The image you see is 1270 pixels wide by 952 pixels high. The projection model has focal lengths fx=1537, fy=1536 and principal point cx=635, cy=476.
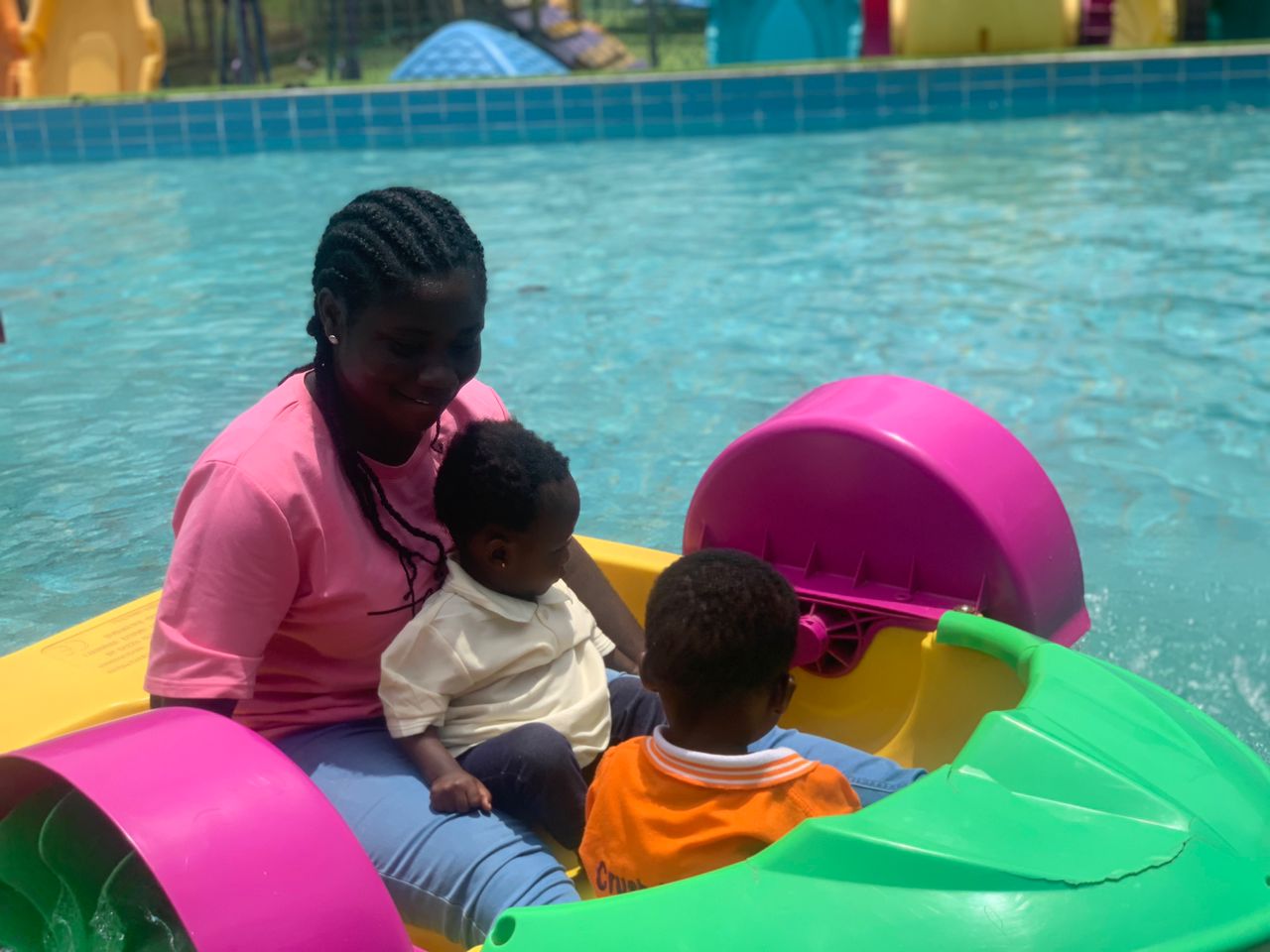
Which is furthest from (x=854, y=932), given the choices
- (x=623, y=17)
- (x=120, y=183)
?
(x=623, y=17)

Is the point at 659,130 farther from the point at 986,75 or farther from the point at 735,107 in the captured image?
the point at 986,75

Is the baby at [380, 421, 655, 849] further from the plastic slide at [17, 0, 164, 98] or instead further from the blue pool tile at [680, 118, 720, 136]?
the plastic slide at [17, 0, 164, 98]

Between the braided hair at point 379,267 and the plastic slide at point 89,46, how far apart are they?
12324 millimetres

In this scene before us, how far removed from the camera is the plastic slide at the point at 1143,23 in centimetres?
Result: 1270

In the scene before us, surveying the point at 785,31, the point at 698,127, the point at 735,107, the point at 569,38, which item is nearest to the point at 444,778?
the point at 698,127

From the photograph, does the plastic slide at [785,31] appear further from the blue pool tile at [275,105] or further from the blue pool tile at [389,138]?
the blue pool tile at [275,105]

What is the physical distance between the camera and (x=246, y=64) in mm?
13219

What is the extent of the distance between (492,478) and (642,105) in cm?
967

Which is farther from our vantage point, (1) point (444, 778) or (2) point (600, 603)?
(2) point (600, 603)

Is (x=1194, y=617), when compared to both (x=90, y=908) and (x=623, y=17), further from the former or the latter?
(x=623, y=17)

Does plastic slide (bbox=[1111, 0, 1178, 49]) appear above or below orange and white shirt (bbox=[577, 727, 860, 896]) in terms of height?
above

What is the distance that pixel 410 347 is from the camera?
6.46 feet

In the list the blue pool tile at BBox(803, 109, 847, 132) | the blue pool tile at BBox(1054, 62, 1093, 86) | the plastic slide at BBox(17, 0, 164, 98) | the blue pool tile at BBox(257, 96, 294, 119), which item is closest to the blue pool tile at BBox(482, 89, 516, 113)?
the blue pool tile at BBox(257, 96, 294, 119)

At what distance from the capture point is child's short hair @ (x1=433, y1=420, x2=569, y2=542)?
2.09m
